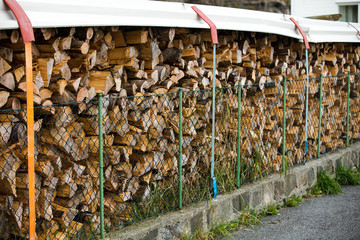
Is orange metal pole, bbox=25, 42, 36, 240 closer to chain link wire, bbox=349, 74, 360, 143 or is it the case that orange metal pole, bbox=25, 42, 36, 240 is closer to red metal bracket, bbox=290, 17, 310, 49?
red metal bracket, bbox=290, 17, 310, 49

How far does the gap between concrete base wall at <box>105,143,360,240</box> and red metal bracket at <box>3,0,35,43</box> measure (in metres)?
1.62

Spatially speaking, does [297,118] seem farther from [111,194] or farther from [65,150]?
[65,150]

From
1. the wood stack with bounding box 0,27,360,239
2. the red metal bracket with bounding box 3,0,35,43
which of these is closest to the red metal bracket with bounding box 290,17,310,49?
the wood stack with bounding box 0,27,360,239

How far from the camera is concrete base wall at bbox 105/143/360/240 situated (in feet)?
12.8

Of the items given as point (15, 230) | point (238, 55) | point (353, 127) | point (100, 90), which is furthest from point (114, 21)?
point (353, 127)

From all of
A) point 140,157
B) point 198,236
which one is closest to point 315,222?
point 198,236

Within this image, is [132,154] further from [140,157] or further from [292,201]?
[292,201]

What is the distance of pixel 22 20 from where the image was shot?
288cm

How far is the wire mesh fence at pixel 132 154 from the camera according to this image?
3.27 meters

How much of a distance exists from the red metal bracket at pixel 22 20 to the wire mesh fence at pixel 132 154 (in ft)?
1.76

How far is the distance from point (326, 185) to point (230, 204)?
6.88 ft

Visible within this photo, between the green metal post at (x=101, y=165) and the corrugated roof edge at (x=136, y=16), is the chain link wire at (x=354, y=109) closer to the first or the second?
the corrugated roof edge at (x=136, y=16)

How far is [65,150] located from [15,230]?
639 mm

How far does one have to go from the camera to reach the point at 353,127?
26.6 ft
